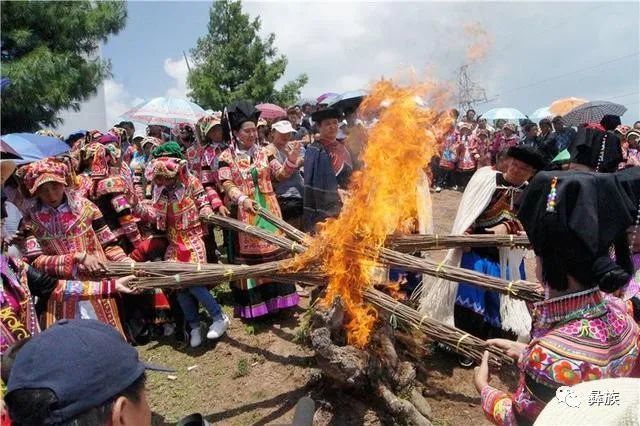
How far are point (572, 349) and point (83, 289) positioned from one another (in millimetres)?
3386

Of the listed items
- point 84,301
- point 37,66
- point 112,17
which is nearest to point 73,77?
point 37,66

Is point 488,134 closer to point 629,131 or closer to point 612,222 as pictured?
point 629,131

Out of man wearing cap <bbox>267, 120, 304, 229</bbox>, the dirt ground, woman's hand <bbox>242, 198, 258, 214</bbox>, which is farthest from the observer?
man wearing cap <bbox>267, 120, 304, 229</bbox>

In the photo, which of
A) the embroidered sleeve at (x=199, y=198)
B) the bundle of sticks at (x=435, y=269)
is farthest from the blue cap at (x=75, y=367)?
the embroidered sleeve at (x=199, y=198)

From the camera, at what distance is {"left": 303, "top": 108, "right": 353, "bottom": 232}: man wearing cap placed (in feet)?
16.6

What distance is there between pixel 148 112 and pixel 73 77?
A: 6449 mm

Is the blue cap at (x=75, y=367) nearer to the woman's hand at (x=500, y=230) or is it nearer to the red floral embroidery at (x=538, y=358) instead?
the red floral embroidery at (x=538, y=358)

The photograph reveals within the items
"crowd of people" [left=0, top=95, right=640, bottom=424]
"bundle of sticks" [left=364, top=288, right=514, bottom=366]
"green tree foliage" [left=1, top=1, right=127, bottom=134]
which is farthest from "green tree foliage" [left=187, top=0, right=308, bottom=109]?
"bundle of sticks" [left=364, top=288, right=514, bottom=366]

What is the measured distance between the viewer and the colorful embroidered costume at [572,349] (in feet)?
5.84

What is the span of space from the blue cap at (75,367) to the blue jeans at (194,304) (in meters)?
3.87

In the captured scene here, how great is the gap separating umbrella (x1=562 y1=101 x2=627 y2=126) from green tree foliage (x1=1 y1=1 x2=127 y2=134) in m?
13.6

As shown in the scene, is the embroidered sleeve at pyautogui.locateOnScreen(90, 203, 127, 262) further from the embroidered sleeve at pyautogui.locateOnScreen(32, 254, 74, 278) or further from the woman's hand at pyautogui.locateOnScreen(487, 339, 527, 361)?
the woman's hand at pyautogui.locateOnScreen(487, 339, 527, 361)

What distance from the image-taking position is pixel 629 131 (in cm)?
1084

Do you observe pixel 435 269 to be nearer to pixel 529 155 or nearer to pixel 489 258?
pixel 489 258
